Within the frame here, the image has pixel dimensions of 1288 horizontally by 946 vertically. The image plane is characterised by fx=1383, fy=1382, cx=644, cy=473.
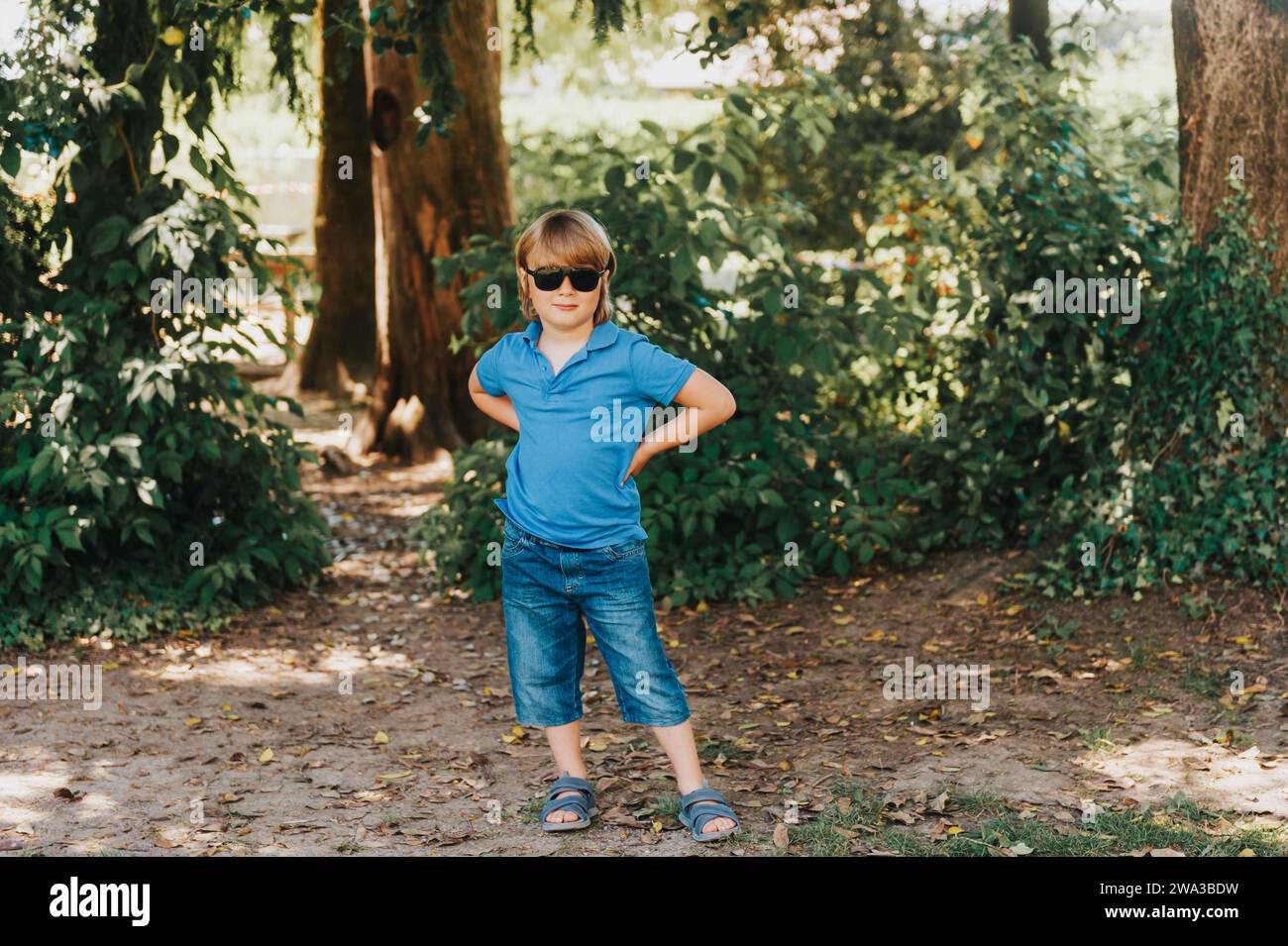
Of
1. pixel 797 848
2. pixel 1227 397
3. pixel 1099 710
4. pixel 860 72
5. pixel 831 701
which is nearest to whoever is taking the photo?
pixel 797 848

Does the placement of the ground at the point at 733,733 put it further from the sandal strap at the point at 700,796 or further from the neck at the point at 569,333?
the neck at the point at 569,333

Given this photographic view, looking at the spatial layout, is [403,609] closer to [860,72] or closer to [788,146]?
[788,146]

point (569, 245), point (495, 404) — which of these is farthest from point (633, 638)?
point (569, 245)

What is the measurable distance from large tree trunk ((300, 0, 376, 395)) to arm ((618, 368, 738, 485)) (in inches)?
335

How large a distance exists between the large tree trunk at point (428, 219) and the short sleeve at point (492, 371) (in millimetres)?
5683

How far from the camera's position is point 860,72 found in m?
13.0

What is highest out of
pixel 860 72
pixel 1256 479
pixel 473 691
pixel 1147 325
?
pixel 860 72

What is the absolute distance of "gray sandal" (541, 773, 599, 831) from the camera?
418 cm

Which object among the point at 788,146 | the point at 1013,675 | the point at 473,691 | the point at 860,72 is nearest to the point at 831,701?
the point at 1013,675

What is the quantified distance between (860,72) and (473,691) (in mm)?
8990

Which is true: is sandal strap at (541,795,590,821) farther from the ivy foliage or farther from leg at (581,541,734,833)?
the ivy foliage

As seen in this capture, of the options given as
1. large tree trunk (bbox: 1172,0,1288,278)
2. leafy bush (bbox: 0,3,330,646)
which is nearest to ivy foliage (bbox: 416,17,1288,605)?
large tree trunk (bbox: 1172,0,1288,278)

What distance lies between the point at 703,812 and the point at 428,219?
6.68 m

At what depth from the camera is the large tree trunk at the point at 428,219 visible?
32.3ft
